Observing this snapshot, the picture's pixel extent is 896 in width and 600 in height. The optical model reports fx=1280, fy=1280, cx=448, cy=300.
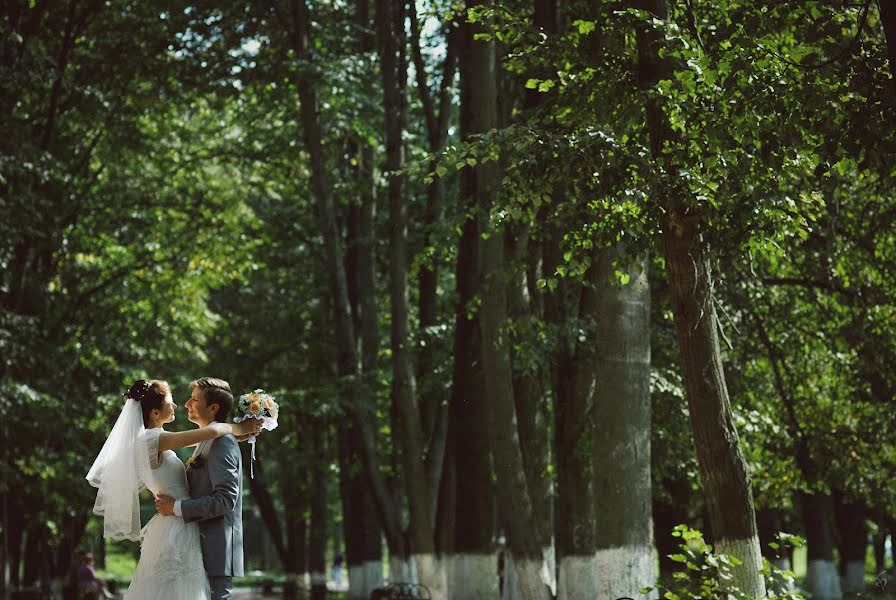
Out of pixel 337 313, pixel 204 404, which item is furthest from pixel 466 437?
pixel 204 404

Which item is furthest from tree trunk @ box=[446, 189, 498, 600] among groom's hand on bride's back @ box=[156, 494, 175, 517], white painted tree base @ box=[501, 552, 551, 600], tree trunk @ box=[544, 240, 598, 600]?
groom's hand on bride's back @ box=[156, 494, 175, 517]

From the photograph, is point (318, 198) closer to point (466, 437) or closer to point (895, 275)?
point (466, 437)

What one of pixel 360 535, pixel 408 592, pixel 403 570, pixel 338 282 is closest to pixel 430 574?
pixel 408 592

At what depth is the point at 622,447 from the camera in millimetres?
11477

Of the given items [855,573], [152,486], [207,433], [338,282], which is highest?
[338,282]

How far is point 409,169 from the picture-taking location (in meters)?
11.1

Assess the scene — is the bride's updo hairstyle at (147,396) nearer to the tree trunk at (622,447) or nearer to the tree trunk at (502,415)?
the tree trunk at (622,447)

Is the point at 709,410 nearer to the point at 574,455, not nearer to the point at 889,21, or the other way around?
the point at 889,21

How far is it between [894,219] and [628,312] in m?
5.51

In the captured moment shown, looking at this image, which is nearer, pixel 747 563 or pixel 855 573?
pixel 747 563

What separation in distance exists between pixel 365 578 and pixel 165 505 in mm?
18384

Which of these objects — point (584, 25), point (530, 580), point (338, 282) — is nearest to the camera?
point (584, 25)

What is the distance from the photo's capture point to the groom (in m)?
7.02

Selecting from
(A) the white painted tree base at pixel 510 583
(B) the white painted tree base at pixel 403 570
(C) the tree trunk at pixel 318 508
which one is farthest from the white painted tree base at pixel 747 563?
(C) the tree trunk at pixel 318 508
